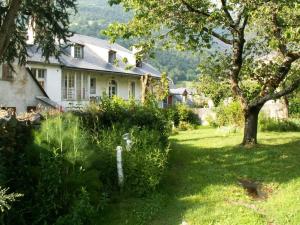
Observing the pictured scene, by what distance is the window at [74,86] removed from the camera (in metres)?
38.2

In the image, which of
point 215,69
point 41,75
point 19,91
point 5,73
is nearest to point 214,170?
point 215,69

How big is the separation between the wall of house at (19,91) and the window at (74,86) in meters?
12.0

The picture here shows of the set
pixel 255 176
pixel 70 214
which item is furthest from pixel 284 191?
pixel 70 214

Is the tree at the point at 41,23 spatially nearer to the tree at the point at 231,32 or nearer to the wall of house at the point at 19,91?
the tree at the point at 231,32

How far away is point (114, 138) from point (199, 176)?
2599 millimetres

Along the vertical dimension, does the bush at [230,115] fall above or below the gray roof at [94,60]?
below

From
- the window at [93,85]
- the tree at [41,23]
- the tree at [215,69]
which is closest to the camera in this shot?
the tree at [41,23]

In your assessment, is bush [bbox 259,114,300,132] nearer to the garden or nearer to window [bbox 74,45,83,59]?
the garden

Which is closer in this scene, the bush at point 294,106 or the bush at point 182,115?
the bush at point 294,106

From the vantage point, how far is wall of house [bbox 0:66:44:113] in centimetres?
2473

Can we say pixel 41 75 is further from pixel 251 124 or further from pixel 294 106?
pixel 251 124

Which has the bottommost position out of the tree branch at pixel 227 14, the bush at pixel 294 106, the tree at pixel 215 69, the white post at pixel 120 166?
the white post at pixel 120 166

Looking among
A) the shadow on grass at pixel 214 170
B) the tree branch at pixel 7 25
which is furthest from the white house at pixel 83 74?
the tree branch at pixel 7 25

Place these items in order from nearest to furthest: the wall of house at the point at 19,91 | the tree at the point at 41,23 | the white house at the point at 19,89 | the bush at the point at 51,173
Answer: the bush at the point at 51,173 < the tree at the point at 41,23 < the white house at the point at 19,89 < the wall of house at the point at 19,91
